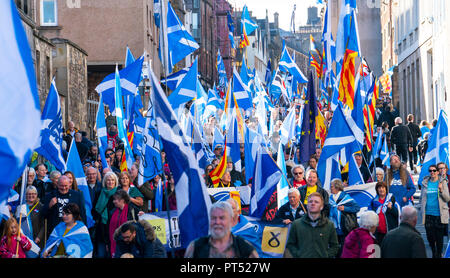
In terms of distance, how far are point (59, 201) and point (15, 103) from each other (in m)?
5.81

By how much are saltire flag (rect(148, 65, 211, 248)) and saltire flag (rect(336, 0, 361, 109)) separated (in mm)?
8693

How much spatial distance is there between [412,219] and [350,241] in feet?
2.54

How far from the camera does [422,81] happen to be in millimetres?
36125

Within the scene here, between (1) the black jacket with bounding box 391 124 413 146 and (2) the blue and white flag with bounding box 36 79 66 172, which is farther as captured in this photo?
(1) the black jacket with bounding box 391 124 413 146

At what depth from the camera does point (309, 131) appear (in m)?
16.1

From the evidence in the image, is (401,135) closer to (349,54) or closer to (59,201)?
(349,54)

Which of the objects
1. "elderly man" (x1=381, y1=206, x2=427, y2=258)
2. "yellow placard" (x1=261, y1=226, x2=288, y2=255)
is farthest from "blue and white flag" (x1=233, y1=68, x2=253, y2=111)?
"elderly man" (x1=381, y1=206, x2=427, y2=258)

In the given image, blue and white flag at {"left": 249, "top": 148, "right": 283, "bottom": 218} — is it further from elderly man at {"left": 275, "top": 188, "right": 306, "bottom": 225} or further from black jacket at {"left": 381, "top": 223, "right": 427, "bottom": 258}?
black jacket at {"left": 381, "top": 223, "right": 427, "bottom": 258}

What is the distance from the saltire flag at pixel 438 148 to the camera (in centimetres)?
1535

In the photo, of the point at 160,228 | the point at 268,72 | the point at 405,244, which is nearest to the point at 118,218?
the point at 160,228

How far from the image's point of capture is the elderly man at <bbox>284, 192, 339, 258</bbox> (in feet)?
27.1

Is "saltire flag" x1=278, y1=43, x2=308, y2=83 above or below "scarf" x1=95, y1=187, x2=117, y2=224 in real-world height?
above
